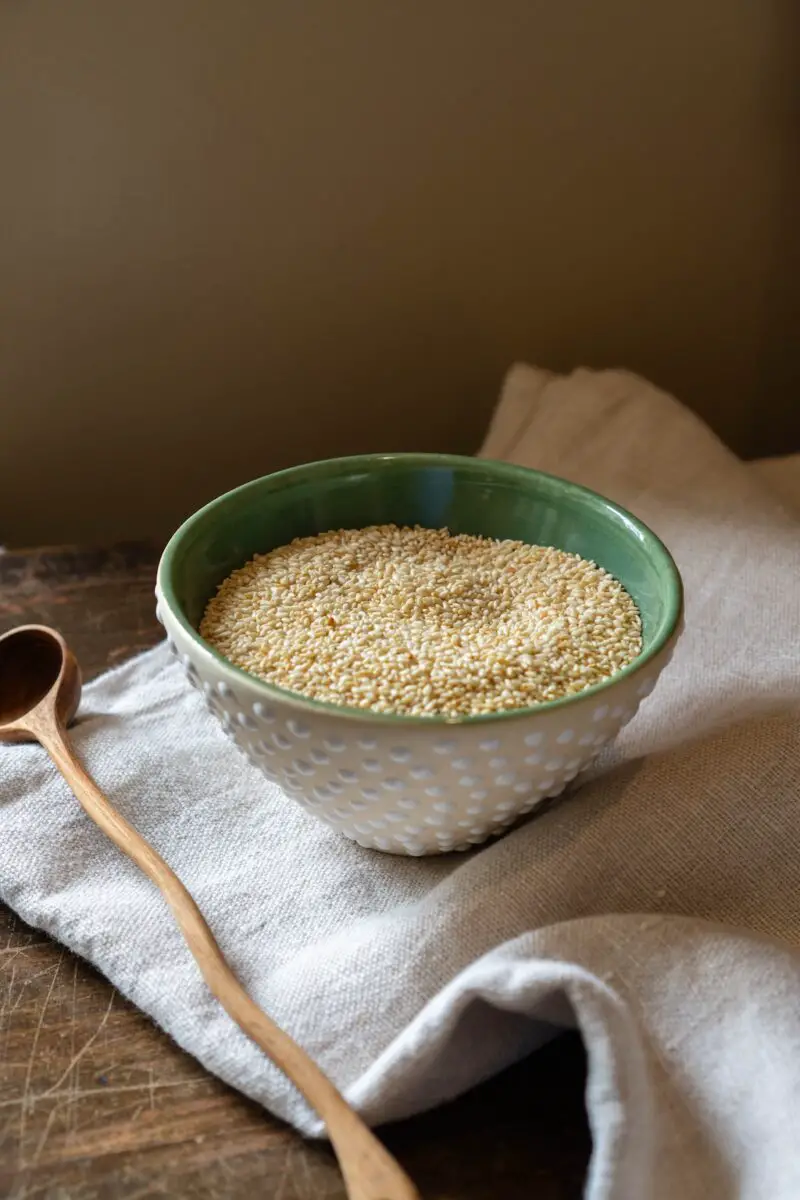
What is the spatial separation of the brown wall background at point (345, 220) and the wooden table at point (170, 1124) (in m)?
0.55

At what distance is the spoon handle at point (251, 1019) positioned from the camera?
17.2 inches

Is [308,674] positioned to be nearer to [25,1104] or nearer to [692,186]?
[25,1104]

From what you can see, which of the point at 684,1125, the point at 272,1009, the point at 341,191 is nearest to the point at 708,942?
the point at 684,1125

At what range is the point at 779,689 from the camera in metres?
0.67

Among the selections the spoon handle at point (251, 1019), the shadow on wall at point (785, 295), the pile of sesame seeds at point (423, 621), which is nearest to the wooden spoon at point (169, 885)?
the spoon handle at point (251, 1019)

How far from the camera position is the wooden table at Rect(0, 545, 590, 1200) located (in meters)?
0.47

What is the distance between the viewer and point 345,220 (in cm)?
97

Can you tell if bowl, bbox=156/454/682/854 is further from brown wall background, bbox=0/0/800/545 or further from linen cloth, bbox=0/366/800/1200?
brown wall background, bbox=0/0/800/545

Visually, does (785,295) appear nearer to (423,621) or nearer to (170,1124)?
(423,621)

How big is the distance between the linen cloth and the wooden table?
0.6 inches

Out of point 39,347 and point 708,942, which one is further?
point 39,347

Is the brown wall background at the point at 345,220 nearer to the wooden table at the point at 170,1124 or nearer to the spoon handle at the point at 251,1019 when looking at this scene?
the spoon handle at the point at 251,1019

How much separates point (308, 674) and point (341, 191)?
55 centimetres

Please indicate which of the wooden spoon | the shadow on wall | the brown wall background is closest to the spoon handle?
the wooden spoon
